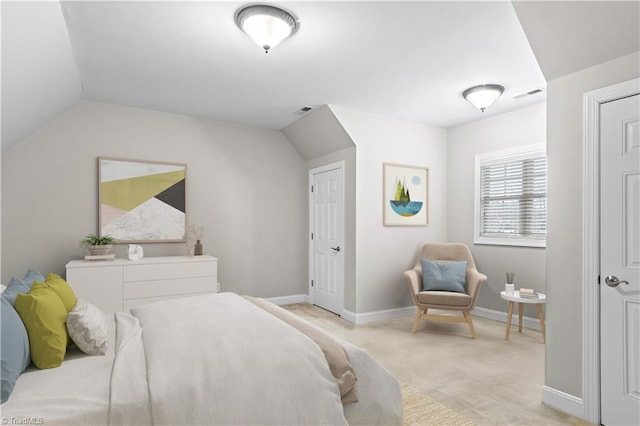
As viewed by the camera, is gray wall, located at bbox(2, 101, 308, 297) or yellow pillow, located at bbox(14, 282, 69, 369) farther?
gray wall, located at bbox(2, 101, 308, 297)

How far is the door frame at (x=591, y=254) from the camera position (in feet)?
7.27

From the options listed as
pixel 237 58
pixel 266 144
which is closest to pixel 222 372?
pixel 237 58

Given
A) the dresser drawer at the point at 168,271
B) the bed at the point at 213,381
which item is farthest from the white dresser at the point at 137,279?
the bed at the point at 213,381

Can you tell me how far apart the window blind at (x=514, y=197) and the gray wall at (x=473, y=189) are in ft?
0.52

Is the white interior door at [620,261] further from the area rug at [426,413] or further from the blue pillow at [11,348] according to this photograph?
the blue pillow at [11,348]

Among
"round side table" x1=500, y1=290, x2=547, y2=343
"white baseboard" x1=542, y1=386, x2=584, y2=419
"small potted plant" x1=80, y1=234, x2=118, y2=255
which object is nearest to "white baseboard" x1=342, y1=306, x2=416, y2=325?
"round side table" x1=500, y1=290, x2=547, y2=343

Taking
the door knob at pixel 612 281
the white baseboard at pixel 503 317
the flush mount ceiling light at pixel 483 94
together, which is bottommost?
the white baseboard at pixel 503 317

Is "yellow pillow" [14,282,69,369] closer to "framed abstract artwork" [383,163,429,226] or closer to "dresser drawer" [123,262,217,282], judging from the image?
"dresser drawer" [123,262,217,282]

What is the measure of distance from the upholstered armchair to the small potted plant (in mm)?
3213

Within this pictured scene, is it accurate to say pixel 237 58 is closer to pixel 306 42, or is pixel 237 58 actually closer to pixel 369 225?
pixel 306 42

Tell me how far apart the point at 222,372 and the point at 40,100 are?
300 centimetres

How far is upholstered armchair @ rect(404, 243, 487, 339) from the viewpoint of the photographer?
12.6 feet

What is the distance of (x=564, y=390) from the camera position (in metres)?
2.36

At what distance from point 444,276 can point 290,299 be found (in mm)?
2205
